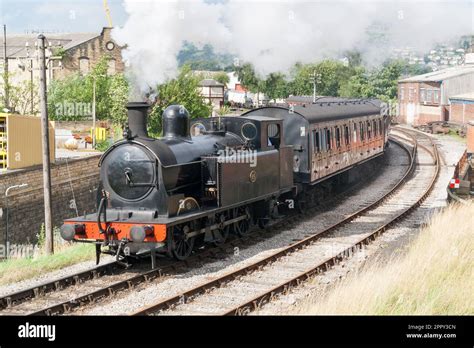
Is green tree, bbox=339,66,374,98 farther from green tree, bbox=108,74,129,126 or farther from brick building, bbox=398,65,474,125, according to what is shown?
green tree, bbox=108,74,129,126

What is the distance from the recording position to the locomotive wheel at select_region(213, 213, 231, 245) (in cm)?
1392

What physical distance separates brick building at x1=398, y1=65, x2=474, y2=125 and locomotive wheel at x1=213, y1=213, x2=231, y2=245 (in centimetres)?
3993

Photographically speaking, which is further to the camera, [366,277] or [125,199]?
[125,199]

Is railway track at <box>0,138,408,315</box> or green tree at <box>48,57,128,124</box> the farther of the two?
green tree at <box>48,57,128,124</box>

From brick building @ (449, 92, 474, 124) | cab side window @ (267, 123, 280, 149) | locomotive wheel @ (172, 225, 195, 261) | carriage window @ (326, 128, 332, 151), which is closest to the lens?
locomotive wheel @ (172, 225, 195, 261)

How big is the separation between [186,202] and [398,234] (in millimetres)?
5737

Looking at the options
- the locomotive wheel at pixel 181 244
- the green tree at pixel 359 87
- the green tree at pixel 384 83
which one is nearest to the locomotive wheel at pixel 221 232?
the locomotive wheel at pixel 181 244

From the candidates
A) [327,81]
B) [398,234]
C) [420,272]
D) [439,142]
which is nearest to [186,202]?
[420,272]

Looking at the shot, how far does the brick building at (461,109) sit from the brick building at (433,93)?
1288 mm

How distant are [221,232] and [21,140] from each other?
12.3 meters

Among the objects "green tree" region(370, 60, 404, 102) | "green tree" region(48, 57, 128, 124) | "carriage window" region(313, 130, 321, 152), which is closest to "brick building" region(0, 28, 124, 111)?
"green tree" region(48, 57, 128, 124)

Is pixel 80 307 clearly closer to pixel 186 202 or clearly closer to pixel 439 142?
pixel 186 202

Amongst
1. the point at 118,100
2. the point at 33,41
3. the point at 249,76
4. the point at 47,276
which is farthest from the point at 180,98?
the point at 33,41
